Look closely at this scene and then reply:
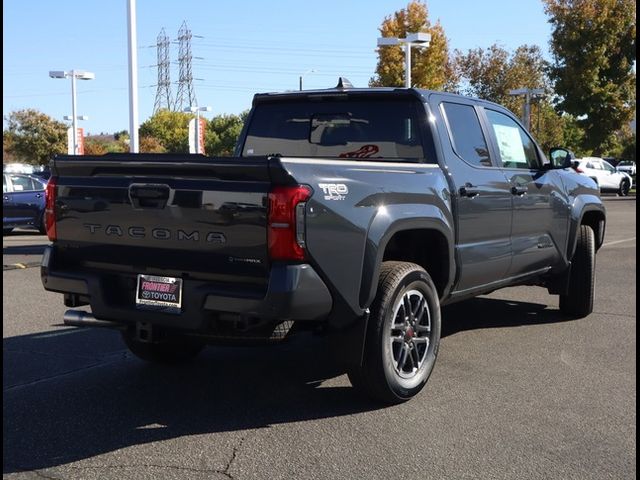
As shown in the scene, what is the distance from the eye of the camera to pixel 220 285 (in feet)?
13.4

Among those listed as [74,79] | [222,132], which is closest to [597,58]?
[74,79]

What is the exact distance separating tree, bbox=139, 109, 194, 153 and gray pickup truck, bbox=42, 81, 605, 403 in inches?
3305

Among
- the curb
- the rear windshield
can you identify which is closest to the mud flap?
the rear windshield

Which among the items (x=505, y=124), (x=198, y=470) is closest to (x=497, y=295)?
(x=505, y=124)

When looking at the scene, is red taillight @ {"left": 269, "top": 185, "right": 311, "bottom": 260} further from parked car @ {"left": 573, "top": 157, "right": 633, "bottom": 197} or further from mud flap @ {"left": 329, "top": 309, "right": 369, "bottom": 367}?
parked car @ {"left": 573, "top": 157, "right": 633, "bottom": 197}

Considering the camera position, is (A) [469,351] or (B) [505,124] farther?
(B) [505,124]

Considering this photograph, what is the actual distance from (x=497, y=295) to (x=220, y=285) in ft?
17.6

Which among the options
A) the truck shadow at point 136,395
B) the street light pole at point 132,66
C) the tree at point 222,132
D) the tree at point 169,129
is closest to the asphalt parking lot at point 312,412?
the truck shadow at point 136,395

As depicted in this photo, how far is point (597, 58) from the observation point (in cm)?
3538

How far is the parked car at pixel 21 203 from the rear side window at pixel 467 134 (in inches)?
513

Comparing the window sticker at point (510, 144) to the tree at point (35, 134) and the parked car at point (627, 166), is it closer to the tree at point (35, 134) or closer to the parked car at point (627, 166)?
the parked car at point (627, 166)

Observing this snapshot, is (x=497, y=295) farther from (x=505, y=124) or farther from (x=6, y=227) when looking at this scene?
(x=6, y=227)

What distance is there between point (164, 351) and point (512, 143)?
3.41 m

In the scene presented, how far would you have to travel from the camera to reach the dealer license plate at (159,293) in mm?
4184
